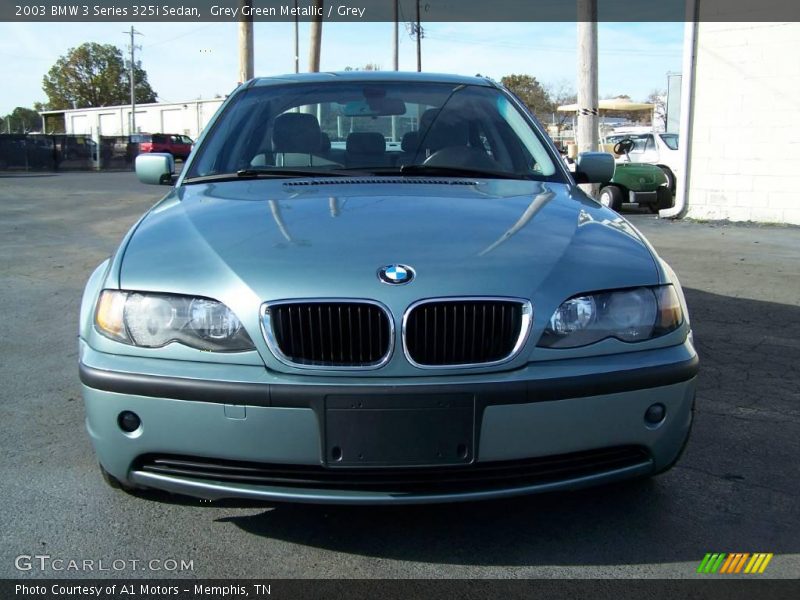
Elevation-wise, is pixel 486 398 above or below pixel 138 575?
above

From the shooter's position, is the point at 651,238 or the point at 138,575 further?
the point at 651,238

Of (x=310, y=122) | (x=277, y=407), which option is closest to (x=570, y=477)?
(x=277, y=407)

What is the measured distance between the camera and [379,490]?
2.37m

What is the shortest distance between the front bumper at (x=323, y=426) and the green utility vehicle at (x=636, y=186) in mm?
12238

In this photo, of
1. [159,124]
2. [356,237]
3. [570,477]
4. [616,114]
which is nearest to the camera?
[570,477]

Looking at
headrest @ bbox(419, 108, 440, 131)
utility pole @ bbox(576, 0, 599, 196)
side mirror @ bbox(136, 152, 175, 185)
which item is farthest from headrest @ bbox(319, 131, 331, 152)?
utility pole @ bbox(576, 0, 599, 196)

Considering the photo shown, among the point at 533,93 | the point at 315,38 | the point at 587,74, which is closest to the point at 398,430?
the point at 587,74

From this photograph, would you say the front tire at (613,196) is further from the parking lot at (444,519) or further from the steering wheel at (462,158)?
the steering wheel at (462,158)

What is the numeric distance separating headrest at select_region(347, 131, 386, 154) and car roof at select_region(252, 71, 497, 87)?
509 millimetres

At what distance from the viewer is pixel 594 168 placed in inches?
164

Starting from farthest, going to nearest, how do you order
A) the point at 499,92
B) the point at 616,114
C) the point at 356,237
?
the point at 616,114 → the point at 499,92 → the point at 356,237

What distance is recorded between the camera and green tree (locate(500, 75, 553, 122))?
64875 millimetres
